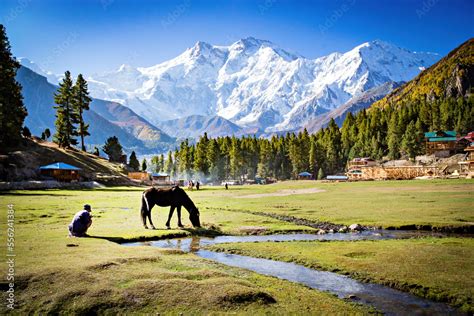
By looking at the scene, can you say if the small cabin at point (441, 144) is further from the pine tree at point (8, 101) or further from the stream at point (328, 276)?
the pine tree at point (8, 101)

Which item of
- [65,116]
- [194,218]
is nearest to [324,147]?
[65,116]

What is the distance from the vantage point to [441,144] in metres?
124

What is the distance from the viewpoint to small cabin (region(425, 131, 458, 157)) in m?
121

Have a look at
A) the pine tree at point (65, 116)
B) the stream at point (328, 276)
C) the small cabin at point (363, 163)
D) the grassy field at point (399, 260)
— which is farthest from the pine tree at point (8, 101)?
the small cabin at point (363, 163)

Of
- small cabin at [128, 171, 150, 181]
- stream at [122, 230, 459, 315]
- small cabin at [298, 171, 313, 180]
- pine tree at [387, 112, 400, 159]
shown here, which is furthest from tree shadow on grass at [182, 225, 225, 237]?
pine tree at [387, 112, 400, 159]

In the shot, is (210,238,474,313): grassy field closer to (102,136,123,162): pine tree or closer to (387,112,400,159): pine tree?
(102,136,123,162): pine tree

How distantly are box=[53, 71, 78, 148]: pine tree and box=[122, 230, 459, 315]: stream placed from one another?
264 feet

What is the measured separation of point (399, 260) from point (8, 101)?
245 feet

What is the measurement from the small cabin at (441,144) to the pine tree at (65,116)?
114 m

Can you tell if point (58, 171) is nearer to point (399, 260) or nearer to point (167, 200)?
point (167, 200)

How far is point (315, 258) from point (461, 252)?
6.55 metres

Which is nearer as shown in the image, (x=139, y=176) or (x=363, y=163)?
(x=139, y=176)

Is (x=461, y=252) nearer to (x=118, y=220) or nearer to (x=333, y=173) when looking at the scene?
(x=118, y=220)

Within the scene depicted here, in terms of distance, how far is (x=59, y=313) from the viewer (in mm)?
9305
